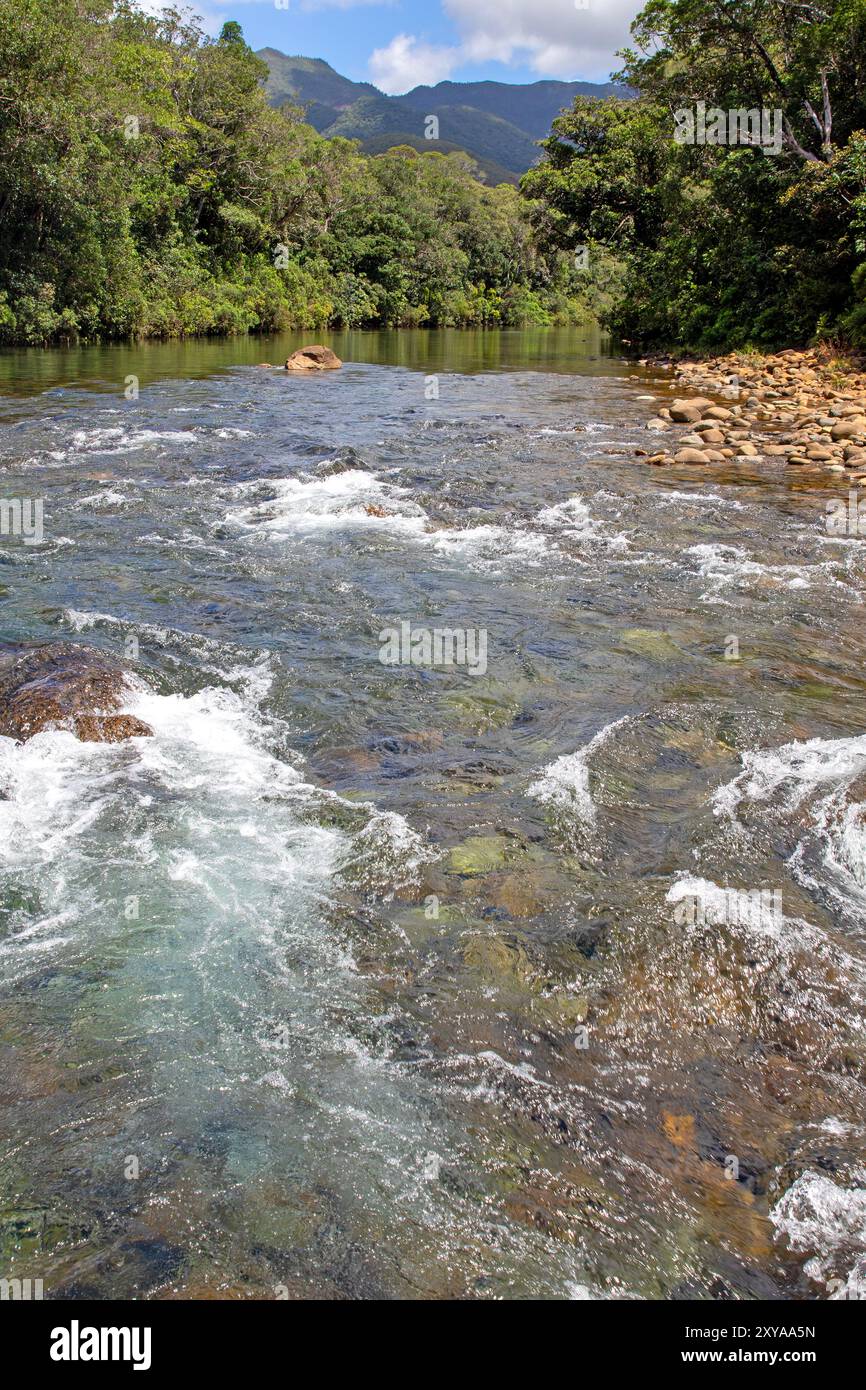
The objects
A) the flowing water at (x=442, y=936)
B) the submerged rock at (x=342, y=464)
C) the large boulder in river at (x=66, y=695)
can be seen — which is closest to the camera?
the flowing water at (x=442, y=936)

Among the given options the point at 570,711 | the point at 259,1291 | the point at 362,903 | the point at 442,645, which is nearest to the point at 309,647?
the point at 442,645

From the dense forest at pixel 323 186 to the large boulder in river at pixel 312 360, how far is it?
7622mm

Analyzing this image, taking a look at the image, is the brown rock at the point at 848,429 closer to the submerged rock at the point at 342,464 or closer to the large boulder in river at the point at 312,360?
the submerged rock at the point at 342,464

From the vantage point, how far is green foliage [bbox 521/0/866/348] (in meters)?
21.5

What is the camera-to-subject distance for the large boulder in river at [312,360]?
27453mm

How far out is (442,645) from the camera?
7.62m

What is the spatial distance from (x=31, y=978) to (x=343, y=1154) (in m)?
1.61

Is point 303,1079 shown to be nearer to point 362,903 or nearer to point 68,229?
point 362,903

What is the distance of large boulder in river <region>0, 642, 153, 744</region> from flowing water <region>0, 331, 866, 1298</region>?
0.17 meters

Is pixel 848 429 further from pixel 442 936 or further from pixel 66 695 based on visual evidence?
pixel 442 936

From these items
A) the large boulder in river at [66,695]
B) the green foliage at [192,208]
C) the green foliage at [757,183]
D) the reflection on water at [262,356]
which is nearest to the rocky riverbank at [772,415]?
the green foliage at [757,183]

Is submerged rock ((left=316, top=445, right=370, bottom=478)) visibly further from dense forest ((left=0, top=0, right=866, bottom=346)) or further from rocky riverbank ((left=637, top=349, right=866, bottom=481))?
dense forest ((left=0, top=0, right=866, bottom=346))

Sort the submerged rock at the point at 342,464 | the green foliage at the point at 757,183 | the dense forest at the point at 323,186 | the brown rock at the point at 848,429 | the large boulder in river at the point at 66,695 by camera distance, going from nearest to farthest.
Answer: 1. the large boulder in river at the point at 66,695
2. the submerged rock at the point at 342,464
3. the brown rock at the point at 848,429
4. the green foliage at the point at 757,183
5. the dense forest at the point at 323,186

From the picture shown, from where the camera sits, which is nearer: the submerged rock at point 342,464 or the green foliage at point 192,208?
the submerged rock at point 342,464
